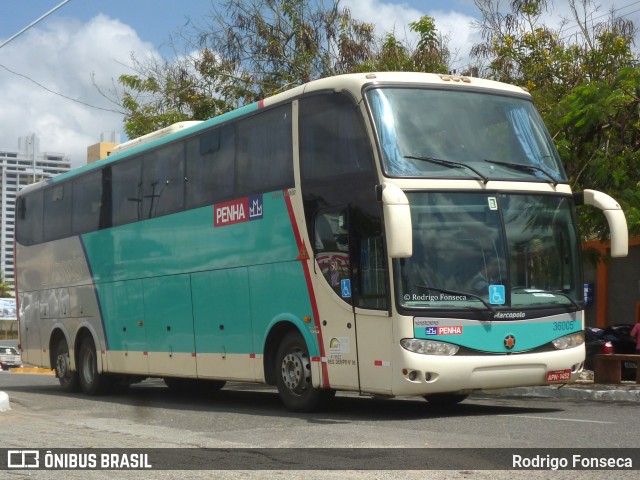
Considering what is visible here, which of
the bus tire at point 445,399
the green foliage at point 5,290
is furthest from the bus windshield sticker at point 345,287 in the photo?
the green foliage at point 5,290

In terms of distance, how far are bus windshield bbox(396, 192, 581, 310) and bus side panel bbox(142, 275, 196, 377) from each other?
210 inches

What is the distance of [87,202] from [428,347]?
989 cm

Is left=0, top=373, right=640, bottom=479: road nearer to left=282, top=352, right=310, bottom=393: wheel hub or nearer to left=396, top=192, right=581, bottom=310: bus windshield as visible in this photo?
left=282, top=352, right=310, bottom=393: wheel hub

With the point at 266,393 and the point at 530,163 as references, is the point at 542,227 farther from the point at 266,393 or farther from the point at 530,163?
the point at 266,393

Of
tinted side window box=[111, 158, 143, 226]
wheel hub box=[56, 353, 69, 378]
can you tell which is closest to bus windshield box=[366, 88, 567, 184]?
tinted side window box=[111, 158, 143, 226]

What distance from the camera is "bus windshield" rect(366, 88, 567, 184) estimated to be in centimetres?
1241

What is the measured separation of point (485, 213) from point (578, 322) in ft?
6.24

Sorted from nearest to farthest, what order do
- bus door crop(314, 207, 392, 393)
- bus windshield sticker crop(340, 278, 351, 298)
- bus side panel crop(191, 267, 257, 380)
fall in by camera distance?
bus door crop(314, 207, 392, 393), bus windshield sticker crop(340, 278, 351, 298), bus side panel crop(191, 267, 257, 380)

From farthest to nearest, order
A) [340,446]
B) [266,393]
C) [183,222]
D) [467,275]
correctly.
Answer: [266,393] → [183,222] → [467,275] → [340,446]

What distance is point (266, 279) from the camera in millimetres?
14453

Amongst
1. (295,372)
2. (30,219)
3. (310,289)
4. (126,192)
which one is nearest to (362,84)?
(310,289)

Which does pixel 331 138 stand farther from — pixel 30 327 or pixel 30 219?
pixel 30 327

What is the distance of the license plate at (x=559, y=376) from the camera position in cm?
1278

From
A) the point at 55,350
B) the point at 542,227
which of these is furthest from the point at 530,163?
the point at 55,350
